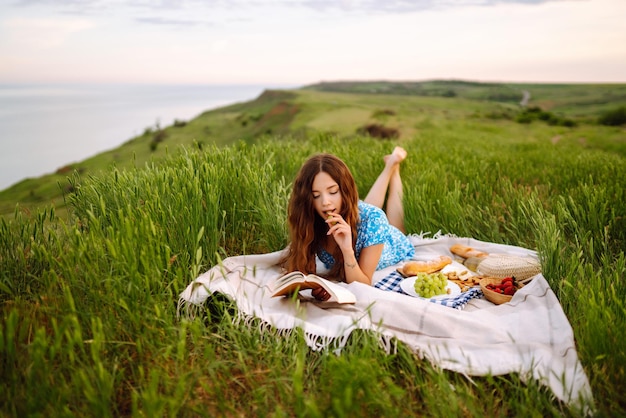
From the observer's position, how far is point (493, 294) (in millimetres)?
3049

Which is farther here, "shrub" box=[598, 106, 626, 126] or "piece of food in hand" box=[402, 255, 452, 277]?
"shrub" box=[598, 106, 626, 126]

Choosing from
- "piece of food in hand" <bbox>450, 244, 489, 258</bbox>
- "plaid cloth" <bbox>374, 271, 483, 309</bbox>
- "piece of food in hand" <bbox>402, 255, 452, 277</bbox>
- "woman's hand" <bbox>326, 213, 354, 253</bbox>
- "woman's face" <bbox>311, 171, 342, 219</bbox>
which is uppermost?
"woman's face" <bbox>311, 171, 342, 219</bbox>

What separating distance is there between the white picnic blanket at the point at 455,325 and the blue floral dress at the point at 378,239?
1.75 ft

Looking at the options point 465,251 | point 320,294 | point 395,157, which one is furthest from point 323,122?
point 320,294

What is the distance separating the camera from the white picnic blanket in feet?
7.09

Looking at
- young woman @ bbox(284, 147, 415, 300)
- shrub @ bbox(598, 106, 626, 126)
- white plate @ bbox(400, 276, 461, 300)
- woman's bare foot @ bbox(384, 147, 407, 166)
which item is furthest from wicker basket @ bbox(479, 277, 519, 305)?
shrub @ bbox(598, 106, 626, 126)

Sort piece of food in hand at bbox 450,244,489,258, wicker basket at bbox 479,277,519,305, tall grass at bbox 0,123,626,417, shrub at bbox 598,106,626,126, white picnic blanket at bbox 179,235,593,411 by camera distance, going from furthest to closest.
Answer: shrub at bbox 598,106,626,126
piece of food in hand at bbox 450,244,489,258
wicker basket at bbox 479,277,519,305
white picnic blanket at bbox 179,235,593,411
tall grass at bbox 0,123,626,417

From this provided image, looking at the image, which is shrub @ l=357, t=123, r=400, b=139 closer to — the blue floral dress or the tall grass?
the blue floral dress

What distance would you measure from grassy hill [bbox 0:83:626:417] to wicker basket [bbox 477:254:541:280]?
0.75 ft

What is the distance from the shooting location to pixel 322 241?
3.55m

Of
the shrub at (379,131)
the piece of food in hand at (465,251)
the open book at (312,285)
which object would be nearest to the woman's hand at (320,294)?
the open book at (312,285)

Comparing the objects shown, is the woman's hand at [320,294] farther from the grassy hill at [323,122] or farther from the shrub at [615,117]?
the shrub at [615,117]

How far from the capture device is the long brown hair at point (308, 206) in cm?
328

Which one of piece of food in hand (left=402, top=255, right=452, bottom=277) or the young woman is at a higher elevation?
the young woman
